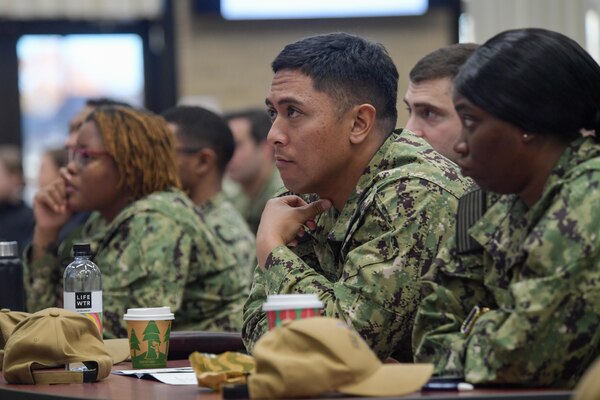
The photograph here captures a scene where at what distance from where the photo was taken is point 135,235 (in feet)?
13.5

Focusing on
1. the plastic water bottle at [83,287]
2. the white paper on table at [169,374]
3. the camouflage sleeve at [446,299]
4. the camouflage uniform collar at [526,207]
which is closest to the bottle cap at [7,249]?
the plastic water bottle at [83,287]

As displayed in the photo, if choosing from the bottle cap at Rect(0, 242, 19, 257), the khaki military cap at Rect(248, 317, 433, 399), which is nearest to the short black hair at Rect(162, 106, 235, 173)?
the bottle cap at Rect(0, 242, 19, 257)

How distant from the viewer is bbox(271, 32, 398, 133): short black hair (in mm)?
2963

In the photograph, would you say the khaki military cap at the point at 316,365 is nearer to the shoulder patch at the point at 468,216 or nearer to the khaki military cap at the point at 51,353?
the shoulder patch at the point at 468,216

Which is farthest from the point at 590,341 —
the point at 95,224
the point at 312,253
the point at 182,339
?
the point at 95,224

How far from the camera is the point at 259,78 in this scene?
9.65 meters

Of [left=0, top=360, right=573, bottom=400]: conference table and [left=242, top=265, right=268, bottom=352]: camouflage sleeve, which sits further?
[left=242, top=265, right=268, bottom=352]: camouflage sleeve

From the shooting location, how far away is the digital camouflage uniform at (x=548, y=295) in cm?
218

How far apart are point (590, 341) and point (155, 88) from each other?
7.92 metres

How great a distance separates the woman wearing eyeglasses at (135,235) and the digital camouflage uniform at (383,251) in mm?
1139

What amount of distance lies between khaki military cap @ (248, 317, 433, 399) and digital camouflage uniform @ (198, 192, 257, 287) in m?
3.10

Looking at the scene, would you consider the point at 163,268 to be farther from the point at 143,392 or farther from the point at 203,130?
the point at 143,392

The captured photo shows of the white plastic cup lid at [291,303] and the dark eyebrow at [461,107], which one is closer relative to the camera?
the white plastic cup lid at [291,303]

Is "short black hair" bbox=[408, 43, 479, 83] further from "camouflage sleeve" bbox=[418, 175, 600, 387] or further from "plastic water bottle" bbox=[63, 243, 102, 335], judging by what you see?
"camouflage sleeve" bbox=[418, 175, 600, 387]
